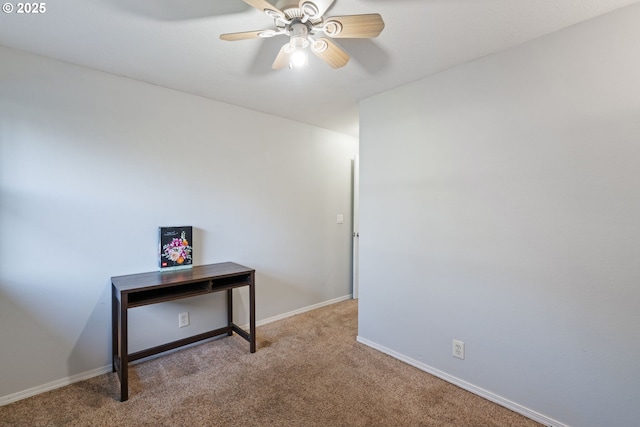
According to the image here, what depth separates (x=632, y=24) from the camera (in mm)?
1518

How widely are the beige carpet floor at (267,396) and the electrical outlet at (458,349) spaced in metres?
0.23

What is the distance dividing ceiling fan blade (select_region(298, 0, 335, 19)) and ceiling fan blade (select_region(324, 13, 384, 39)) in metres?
0.07

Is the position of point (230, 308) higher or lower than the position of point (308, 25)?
lower

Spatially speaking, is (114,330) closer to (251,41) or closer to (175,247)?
(175,247)

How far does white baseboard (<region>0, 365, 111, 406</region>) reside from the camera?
6.26 feet

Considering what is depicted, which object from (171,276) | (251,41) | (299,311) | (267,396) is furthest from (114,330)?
(251,41)

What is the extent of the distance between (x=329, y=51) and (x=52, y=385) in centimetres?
289

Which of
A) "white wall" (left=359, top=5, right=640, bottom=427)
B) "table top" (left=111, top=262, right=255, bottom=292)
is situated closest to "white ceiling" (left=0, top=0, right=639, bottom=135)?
"white wall" (left=359, top=5, right=640, bottom=427)

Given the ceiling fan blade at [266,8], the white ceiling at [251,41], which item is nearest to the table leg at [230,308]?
the white ceiling at [251,41]

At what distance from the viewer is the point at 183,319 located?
267cm

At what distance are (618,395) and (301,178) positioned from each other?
3028 millimetres

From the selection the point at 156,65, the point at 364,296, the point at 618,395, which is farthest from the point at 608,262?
the point at 156,65

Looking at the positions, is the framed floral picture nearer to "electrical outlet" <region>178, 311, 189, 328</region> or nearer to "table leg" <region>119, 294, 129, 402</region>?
"electrical outlet" <region>178, 311, 189, 328</region>

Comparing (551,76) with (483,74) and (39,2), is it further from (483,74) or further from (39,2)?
(39,2)
